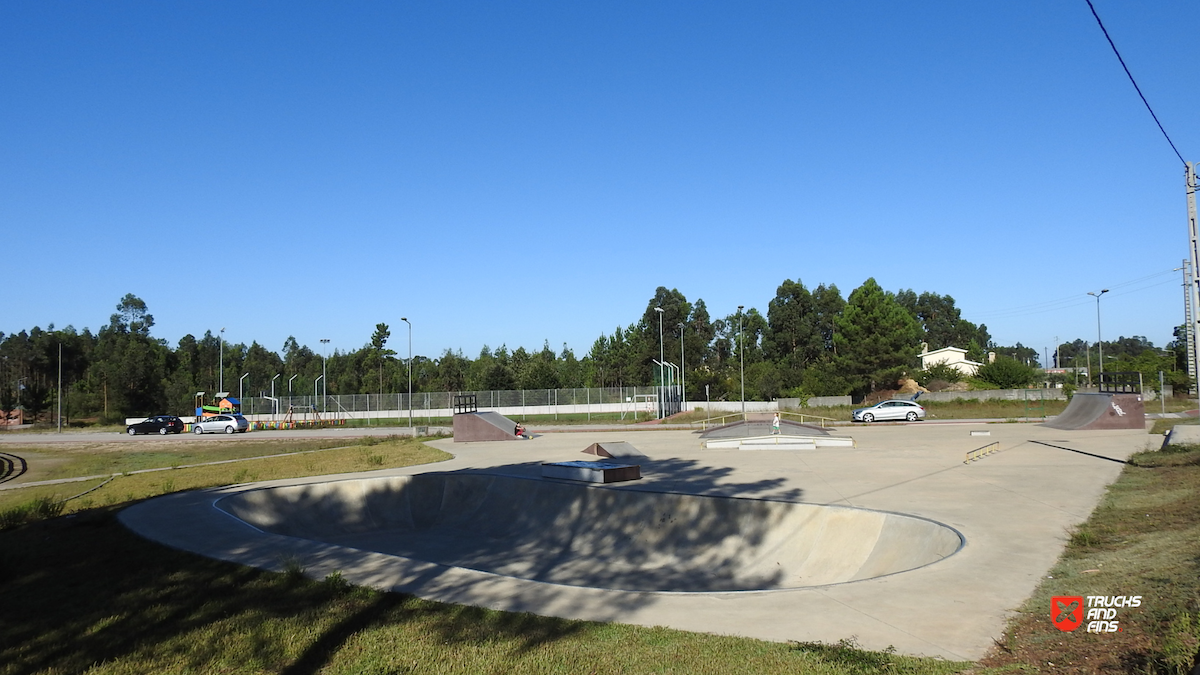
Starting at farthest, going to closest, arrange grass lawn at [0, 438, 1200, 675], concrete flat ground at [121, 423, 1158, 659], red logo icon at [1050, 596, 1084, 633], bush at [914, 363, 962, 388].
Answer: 1. bush at [914, 363, 962, 388]
2. concrete flat ground at [121, 423, 1158, 659]
3. red logo icon at [1050, 596, 1084, 633]
4. grass lawn at [0, 438, 1200, 675]

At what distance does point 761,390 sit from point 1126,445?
53.7m

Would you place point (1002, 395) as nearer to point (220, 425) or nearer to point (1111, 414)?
point (1111, 414)

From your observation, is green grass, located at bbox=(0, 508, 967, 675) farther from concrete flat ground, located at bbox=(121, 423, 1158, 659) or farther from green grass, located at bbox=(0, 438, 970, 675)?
concrete flat ground, located at bbox=(121, 423, 1158, 659)

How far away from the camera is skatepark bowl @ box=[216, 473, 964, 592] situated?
11852 mm

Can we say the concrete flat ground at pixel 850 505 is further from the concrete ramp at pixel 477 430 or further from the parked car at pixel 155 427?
the parked car at pixel 155 427

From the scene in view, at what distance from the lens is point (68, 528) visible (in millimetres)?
12297

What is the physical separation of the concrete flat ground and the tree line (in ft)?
134

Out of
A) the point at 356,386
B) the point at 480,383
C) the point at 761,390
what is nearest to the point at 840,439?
the point at 761,390

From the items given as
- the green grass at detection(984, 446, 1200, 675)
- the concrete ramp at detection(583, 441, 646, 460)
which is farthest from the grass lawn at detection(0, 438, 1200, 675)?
the concrete ramp at detection(583, 441, 646, 460)

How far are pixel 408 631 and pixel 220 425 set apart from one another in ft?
171

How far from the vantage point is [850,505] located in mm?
13617

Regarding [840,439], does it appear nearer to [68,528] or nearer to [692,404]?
[68,528]

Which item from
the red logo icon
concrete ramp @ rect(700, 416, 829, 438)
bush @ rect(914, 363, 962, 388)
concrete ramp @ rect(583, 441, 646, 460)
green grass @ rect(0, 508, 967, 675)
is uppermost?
bush @ rect(914, 363, 962, 388)

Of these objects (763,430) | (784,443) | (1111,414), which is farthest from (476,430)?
(1111,414)
